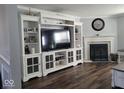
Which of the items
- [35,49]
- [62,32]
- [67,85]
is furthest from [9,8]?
[62,32]

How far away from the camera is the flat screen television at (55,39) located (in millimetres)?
3395

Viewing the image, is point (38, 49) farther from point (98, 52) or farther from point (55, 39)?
point (98, 52)

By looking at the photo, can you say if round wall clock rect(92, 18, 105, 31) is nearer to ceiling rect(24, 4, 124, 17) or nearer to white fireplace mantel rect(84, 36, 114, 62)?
white fireplace mantel rect(84, 36, 114, 62)

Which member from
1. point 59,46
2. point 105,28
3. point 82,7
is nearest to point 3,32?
point 82,7

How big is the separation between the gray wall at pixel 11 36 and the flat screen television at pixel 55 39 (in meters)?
1.60

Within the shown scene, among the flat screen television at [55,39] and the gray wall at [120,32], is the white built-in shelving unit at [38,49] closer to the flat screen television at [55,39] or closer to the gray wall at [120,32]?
the flat screen television at [55,39]

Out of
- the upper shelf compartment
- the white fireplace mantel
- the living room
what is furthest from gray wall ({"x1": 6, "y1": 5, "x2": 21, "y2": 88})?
the white fireplace mantel

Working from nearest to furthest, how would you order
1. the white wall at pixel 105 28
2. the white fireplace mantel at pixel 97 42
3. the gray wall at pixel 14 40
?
1. the gray wall at pixel 14 40
2. the white wall at pixel 105 28
3. the white fireplace mantel at pixel 97 42

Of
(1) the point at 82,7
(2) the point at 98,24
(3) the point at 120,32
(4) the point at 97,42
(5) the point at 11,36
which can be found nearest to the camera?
(5) the point at 11,36

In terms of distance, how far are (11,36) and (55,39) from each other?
2005 millimetres

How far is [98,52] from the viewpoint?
4.86 metres

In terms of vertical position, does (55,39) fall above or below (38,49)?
above

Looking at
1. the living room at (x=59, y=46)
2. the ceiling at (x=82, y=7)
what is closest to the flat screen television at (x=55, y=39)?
the living room at (x=59, y=46)
